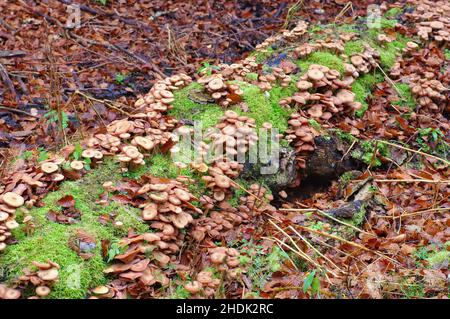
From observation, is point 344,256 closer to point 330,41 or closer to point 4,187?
point 4,187

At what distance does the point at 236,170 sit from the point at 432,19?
5019mm

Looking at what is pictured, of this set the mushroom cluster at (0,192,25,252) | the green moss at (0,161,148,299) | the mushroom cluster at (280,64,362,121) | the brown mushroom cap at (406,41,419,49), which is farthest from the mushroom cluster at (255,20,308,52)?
the mushroom cluster at (0,192,25,252)

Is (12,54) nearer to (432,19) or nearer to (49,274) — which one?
(49,274)

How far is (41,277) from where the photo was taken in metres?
3.76

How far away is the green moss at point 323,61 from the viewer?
6746 millimetres

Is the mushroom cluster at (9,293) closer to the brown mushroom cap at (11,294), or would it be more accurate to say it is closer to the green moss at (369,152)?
the brown mushroom cap at (11,294)

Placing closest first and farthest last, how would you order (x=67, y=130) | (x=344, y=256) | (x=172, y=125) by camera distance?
(x=344, y=256) → (x=172, y=125) → (x=67, y=130)

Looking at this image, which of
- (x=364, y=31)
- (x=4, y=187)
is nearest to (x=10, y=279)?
(x=4, y=187)

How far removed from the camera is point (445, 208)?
512 centimetres

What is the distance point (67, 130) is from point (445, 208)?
4.87 m

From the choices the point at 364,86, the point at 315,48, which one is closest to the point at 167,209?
the point at 315,48

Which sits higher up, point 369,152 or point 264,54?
point 264,54

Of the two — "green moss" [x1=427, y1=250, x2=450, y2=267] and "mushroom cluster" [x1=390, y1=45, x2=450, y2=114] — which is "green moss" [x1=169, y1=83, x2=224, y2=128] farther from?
"mushroom cluster" [x1=390, y1=45, x2=450, y2=114]

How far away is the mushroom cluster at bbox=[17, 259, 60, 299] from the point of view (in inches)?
147
